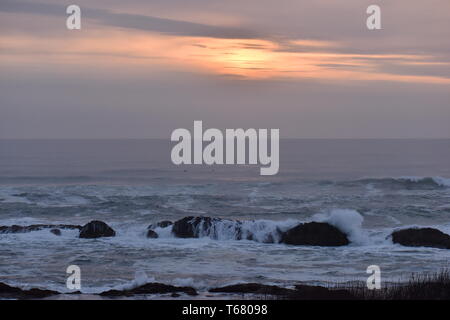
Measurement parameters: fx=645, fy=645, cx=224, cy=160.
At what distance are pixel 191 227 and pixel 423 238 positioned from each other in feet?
33.7

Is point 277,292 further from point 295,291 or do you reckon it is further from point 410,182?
point 410,182

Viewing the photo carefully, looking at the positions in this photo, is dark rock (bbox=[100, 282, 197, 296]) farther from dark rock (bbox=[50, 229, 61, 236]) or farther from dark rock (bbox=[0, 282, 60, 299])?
dark rock (bbox=[50, 229, 61, 236])

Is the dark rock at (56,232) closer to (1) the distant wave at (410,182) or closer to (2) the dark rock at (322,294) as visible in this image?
(2) the dark rock at (322,294)

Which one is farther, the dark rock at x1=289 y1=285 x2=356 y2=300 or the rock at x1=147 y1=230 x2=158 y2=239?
the rock at x1=147 y1=230 x2=158 y2=239

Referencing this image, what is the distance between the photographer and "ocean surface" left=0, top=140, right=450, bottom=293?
21.2 m

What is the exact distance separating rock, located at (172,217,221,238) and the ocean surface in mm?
479

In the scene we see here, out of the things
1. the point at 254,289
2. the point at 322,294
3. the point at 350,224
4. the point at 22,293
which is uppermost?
the point at 322,294

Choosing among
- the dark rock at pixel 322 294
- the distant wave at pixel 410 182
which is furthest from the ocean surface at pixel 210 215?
the dark rock at pixel 322 294

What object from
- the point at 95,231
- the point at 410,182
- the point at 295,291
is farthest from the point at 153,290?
the point at 410,182

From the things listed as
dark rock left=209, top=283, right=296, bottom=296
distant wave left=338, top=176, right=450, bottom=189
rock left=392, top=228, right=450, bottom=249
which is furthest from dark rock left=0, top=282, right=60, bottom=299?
distant wave left=338, top=176, right=450, bottom=189

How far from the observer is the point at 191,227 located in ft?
97.9

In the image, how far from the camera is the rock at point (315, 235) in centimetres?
2734

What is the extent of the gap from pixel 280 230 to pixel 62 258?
10349 millimetres
